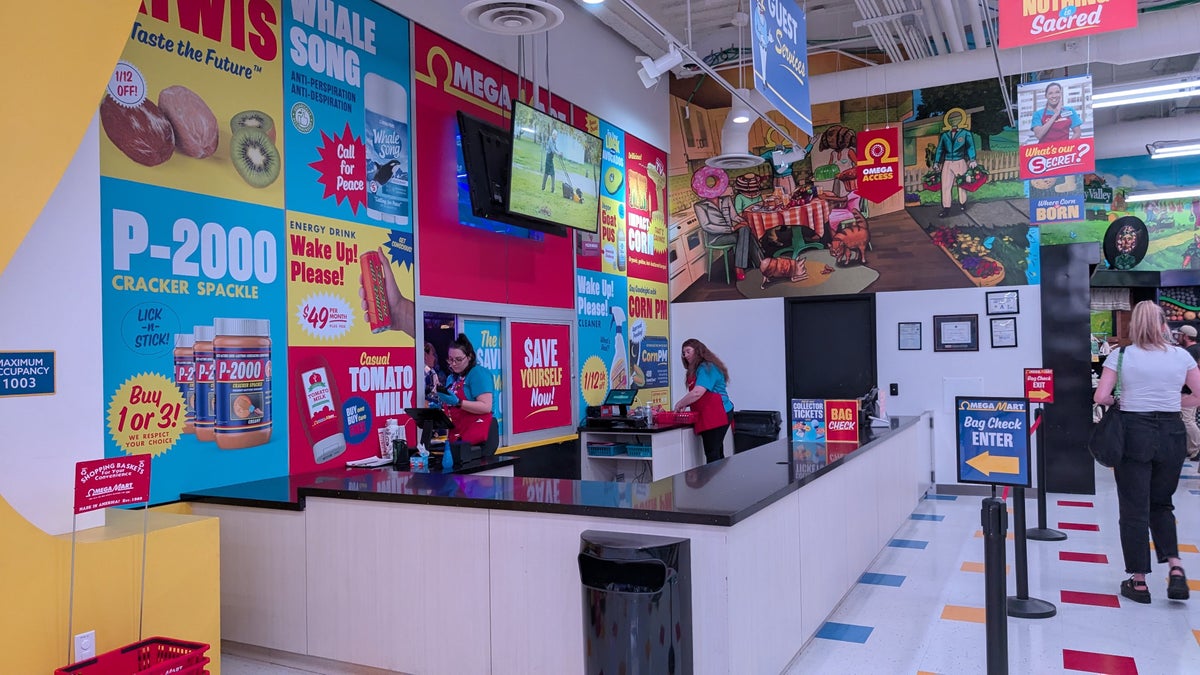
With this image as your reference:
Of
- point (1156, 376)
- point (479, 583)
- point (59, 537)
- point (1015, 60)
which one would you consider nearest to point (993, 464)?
point (1156, 376)

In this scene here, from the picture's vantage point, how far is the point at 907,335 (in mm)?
9023

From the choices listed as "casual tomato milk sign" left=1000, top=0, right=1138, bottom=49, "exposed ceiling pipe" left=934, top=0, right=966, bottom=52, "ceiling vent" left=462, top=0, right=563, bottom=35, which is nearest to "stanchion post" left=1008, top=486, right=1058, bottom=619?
"casual tomato milk sign" left=1000, top=0, right=1138, bottom=49

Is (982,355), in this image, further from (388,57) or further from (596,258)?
(388,57)

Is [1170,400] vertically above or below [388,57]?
below

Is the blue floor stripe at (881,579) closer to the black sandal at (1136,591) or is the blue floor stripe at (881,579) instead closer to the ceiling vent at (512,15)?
the black sandal at (1136,591)

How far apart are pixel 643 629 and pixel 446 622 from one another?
3.90ft

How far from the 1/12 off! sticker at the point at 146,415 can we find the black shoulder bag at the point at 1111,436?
4855 millimetres

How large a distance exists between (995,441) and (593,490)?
5.89ft

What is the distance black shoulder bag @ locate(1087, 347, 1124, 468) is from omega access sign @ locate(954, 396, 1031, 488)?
1.18 m

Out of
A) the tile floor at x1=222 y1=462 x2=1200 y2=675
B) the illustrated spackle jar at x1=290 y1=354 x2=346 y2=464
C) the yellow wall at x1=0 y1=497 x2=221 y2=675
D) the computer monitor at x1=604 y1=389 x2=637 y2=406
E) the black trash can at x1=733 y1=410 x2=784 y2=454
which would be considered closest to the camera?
the yellow wall at x1=0 y1=497 x2=221 y2=675

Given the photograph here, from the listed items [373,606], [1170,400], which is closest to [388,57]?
[373,606]

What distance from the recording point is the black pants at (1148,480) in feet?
14.7

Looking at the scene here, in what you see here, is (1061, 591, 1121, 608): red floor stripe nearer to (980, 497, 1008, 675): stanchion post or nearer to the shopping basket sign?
(980, 497, 1008, 675): stanchion post

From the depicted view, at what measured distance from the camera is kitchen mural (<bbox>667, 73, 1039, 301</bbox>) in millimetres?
8773
